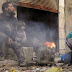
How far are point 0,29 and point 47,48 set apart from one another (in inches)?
77.1

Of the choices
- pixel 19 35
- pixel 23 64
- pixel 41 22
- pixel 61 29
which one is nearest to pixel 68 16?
pixel 61 29

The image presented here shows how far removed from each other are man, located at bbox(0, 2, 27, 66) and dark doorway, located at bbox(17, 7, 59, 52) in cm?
388

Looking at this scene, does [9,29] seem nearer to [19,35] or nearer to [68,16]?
[19,35]

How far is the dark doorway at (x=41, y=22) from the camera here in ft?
35.6

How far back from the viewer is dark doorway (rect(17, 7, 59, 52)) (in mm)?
10844

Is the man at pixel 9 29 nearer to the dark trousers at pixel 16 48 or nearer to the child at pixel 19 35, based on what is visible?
the dark trousers at pixel 16 48

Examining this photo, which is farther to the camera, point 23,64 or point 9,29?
point 9,29

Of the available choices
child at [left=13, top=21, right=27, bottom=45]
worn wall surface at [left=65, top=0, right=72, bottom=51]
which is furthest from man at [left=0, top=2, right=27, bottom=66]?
worn wall surface at [left=65, top=0, right=72, bottom=51]

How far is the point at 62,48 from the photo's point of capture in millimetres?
12828

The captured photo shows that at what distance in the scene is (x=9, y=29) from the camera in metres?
6.19

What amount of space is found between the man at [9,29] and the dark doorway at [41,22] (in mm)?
3883

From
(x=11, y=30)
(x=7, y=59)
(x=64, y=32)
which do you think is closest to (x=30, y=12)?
(x=64, y=32)

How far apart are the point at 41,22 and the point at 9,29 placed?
20.0 ft

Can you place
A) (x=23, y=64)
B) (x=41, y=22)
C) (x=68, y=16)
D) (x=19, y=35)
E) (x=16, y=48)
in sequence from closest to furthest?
(x=23, y=64), (x=16, y=48), (x=19, y=35), (x=41, y=22), (x=68, y=16)
